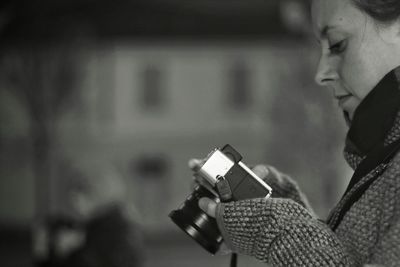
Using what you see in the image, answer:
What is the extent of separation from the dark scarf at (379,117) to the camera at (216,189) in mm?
275

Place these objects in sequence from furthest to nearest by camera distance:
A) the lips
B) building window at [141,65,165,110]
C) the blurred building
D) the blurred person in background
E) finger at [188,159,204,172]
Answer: building window at [141,65,165,110], the blurred building, the blurred person in background, finger at [188,159,204,172], the lips

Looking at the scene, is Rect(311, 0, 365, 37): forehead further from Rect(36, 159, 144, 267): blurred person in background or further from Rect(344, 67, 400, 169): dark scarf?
Rect(36, 159, 144, 267): blurred person in background

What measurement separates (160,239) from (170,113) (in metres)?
4.07

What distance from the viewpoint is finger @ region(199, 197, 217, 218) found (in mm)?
1687

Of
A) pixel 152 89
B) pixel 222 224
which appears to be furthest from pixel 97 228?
pixel 152 89

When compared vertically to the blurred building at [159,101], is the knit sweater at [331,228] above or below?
above

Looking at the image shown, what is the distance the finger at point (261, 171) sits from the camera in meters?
1.89

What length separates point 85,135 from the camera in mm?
23859

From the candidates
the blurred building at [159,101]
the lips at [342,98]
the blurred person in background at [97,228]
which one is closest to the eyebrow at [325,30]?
the lips at [342,98]

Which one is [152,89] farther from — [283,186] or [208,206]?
[208,206]

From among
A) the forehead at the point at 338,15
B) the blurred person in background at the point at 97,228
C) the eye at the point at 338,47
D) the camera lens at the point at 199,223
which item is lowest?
the blurred person in background at the point at 97,228

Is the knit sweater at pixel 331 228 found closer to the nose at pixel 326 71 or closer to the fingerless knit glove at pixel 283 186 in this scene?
the nose at pixel 326 71

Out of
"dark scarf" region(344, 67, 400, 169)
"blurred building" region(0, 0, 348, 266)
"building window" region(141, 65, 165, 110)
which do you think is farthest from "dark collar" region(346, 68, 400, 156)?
"building window" region(141, 65, 165, 110)

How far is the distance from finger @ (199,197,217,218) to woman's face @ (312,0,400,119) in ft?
1.09
